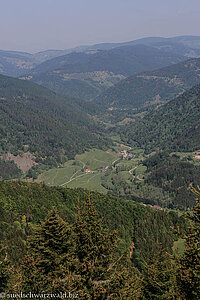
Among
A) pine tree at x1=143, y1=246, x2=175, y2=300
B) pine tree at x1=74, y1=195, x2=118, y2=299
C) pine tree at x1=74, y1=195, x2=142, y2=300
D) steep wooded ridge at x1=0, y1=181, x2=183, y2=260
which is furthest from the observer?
steep wooded ridge at x1=0, y1=181, x2=183, y2=260

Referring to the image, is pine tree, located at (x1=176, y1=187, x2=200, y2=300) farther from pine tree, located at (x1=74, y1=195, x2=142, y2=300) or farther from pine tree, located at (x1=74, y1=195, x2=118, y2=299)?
pine tree, located at (x1=74, y1=195, x2=118, y2=299)

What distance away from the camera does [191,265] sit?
1394 inches

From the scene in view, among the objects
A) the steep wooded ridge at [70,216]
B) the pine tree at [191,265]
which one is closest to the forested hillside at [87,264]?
the pine tree at [191,265]

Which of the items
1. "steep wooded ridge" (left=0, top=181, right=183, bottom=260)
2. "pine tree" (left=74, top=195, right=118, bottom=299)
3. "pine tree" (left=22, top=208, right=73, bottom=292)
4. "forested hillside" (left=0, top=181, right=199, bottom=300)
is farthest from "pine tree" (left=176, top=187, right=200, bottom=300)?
"steep wooded ridge" (left=0, top=181, right=183, bottom=260)

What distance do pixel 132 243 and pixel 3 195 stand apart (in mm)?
81081

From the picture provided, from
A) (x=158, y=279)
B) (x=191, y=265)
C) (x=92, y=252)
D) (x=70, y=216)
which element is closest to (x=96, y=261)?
(x=92, y=252)

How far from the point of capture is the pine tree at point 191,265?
3378 cm

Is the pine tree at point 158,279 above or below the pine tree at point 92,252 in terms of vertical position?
below

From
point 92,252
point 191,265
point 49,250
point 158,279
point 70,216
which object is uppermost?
point 92,252

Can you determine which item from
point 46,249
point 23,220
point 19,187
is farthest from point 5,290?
point 19,187

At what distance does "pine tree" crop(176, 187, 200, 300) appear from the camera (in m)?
33.8

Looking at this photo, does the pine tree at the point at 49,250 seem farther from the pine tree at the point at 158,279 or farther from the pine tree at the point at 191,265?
the pine tree at the point at 158,279

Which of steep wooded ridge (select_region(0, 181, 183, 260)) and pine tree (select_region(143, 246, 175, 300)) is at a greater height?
pine tree (select_region(143, 246, 175, 300))

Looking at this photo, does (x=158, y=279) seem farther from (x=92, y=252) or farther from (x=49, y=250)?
Result: (x=92, y=252)
